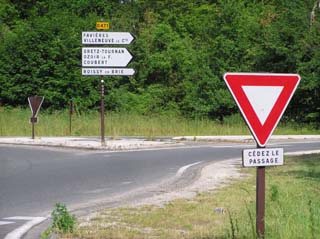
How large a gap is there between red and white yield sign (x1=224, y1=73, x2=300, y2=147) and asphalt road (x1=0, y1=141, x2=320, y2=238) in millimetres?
3688

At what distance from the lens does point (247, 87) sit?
641 cm

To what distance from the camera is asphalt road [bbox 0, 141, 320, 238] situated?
11.2 meters

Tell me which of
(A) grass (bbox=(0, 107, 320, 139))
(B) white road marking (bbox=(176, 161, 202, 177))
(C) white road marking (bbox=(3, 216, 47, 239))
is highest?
(A) grass (bbox=(0, 107, 320, 139))

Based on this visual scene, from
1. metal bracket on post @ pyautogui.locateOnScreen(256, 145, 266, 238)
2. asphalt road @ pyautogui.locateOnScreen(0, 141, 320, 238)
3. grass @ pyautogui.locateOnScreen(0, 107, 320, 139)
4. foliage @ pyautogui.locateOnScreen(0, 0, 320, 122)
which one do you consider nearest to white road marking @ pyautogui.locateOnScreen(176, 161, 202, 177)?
asphalt road @ pyautogui.locateOnScreen(0, 141, 320, 238)

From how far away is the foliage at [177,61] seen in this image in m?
40.8

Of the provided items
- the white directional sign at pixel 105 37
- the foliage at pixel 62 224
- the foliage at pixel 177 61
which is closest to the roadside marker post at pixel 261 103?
the foliage at pixel 62 224

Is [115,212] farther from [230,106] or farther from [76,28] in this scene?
[76,28]

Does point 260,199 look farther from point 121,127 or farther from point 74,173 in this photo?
point 121,127

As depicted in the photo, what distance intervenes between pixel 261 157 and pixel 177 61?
4114 cm

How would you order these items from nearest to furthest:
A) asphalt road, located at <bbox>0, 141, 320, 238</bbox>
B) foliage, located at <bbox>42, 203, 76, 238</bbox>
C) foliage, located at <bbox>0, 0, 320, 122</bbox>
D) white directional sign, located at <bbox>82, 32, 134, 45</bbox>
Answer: foliage, located at <bbox>42, 203, 76, 238</bbox> → asphalt road, located at <bbox>0, 141, 320, 238</bbox> → white directional sign, located at <bbox>82, 32, 134, 45</bbox> → foliage, located at <bbox>0, 0, 320, 122</bbox>

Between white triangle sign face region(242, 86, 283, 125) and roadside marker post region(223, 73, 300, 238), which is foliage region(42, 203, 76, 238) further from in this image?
white triangle sign face region(242, 86, 283, 125)

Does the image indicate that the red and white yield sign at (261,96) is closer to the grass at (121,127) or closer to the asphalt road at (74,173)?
the asphalt road at (74,173)

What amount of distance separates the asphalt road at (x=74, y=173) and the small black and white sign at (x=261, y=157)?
359 centimetres

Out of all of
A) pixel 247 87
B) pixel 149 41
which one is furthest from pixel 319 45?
pixel 247 87
